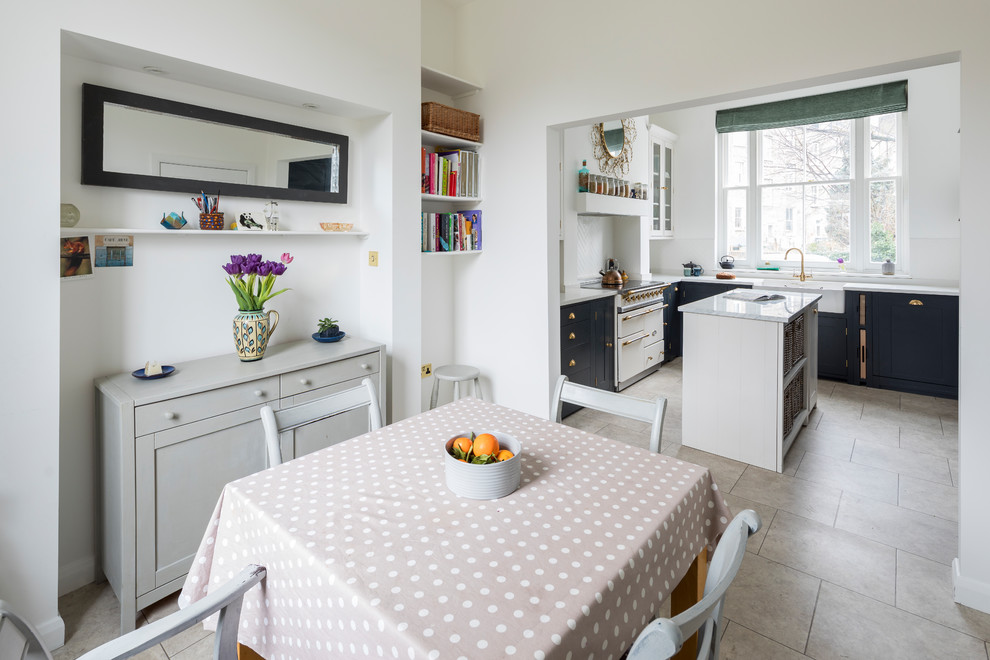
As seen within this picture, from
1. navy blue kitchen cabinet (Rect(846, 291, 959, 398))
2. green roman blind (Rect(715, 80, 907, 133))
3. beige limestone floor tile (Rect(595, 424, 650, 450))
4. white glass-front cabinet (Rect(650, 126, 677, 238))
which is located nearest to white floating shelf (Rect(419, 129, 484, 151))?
beige limestone floor tile (Rect(595, 424, 650, 450))

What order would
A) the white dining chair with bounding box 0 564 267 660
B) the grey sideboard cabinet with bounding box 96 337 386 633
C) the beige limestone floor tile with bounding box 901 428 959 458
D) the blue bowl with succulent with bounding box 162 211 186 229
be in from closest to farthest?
the white dining chair with bounding box 0 564 267 660, the grey sideboard cabinet with bounding box 96 337 386 633, the blue bowl with succulent with bounding box 162 211 186 229, the beige limestone floor tile with bounding box 901 428 959 458

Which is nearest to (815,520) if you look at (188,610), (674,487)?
(674,487)

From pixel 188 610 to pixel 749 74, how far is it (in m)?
3.05

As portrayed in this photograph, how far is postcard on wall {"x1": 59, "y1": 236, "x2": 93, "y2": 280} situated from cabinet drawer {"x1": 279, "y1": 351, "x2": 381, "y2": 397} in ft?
2.90

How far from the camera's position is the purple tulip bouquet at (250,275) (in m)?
2.45

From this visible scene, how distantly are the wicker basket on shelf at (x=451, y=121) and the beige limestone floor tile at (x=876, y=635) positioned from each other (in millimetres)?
3243

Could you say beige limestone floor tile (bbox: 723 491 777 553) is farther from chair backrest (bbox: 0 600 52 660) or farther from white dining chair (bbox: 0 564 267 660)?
chair backrest (bbox: 0 600 52 660)

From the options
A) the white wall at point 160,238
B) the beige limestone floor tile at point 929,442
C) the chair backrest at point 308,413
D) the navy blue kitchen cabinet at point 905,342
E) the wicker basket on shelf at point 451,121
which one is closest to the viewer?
the chair backrest at point 308,413

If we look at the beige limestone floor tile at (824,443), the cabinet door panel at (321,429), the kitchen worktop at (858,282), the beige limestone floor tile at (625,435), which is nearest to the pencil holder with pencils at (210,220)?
the cabinet door panel at (321,429)

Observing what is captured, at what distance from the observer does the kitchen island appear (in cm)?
328

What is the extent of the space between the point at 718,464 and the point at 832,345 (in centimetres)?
266

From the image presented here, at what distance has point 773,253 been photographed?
624cm

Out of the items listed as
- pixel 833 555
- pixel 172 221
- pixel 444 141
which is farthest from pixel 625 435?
pixel 172 221

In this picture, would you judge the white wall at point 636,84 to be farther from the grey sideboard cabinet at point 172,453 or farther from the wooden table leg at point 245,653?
the wooden table leg at point 245,653
